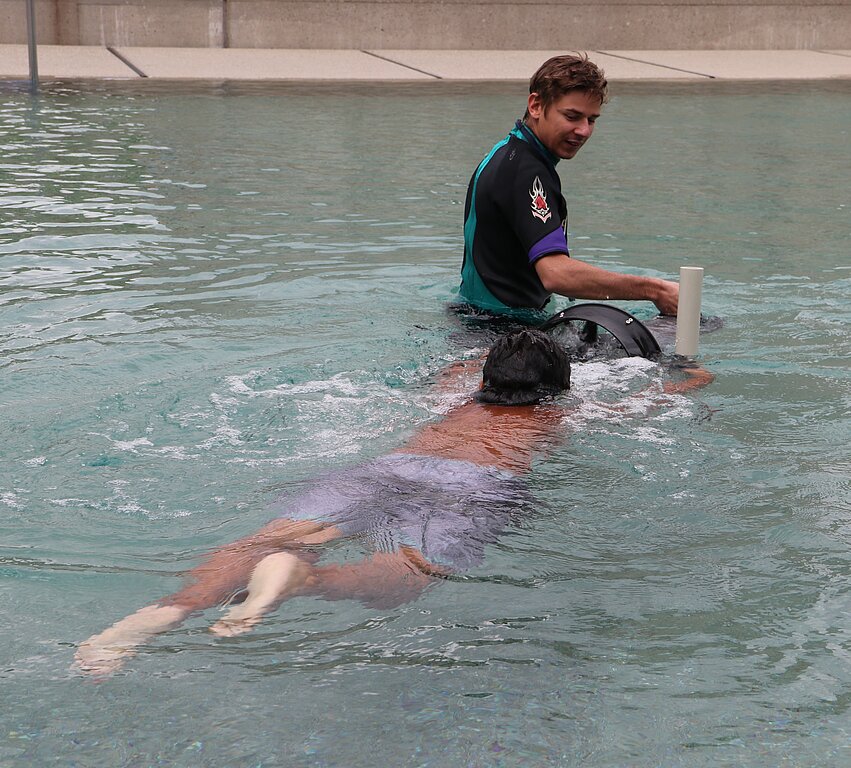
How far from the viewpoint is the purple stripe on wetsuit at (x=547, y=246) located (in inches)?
217

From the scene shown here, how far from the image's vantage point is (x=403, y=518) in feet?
13.0

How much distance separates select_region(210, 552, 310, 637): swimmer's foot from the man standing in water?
2289mm

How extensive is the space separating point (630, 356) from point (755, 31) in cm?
1862

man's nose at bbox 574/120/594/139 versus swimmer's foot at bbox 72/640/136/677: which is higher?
man's nose at bbox 574/120/594/139

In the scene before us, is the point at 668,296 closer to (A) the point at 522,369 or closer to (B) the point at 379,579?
(A) the point at 522,369

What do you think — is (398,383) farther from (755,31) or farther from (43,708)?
(755,31)

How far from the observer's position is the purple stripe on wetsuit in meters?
5.52

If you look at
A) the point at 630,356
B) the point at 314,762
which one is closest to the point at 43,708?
the point at 314,762

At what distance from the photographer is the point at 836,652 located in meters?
3.34

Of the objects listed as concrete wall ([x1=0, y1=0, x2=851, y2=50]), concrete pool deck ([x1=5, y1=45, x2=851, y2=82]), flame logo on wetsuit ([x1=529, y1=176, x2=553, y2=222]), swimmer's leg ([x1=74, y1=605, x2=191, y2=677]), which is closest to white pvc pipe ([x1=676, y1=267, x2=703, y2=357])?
flame logo on wetsuit ([x1=529, y1=176, x2=553, y2=222])

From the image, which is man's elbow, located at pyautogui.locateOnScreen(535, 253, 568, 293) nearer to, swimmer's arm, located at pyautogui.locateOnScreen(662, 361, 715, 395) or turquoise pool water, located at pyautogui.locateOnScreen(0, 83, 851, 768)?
turquoise pool water, located at pyautogui.locateOnScreen(0, 83, 851, 768)

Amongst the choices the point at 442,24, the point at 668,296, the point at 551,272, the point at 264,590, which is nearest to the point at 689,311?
the point at 668,296

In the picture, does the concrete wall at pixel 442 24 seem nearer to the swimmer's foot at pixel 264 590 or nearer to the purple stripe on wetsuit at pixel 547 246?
the purple stripe on wetsuit at pixel 547 246

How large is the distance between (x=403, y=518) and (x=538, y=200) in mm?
2146
